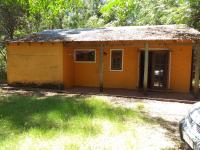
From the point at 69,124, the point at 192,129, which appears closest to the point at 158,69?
the point at 69,124

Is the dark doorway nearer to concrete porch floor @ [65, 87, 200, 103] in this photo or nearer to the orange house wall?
the orange house wall

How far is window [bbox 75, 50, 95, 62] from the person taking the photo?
54.5 feet

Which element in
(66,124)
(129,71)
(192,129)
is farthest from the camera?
(129,71)

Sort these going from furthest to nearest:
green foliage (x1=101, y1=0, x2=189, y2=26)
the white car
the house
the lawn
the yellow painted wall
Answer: green foliage (x1=101, y1=0, x2=189, y2=26)
the yellow painted wall
the house
the lawn
the white car

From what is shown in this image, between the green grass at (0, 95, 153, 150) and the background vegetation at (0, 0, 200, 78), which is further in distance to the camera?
the background vegetation at (0, 0, 200, 78)

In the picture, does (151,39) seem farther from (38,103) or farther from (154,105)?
(38,103)

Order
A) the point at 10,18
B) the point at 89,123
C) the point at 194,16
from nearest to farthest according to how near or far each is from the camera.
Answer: the point at 89,123 → the point at 194,16 → the point at 10,18

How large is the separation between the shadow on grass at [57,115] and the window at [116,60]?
4429 millimetres

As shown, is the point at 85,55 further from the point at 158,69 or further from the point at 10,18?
the point at 10,18

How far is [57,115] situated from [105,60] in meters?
7.73

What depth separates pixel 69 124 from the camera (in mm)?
8000

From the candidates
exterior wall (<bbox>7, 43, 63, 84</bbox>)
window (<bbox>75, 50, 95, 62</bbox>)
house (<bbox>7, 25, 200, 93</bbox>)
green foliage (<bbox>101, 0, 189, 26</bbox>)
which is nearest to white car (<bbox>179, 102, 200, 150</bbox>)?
house (<bbox>7, 25, 200, 93</bbox>)

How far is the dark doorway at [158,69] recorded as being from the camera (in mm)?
15336

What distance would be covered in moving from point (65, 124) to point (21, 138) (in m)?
1.61
